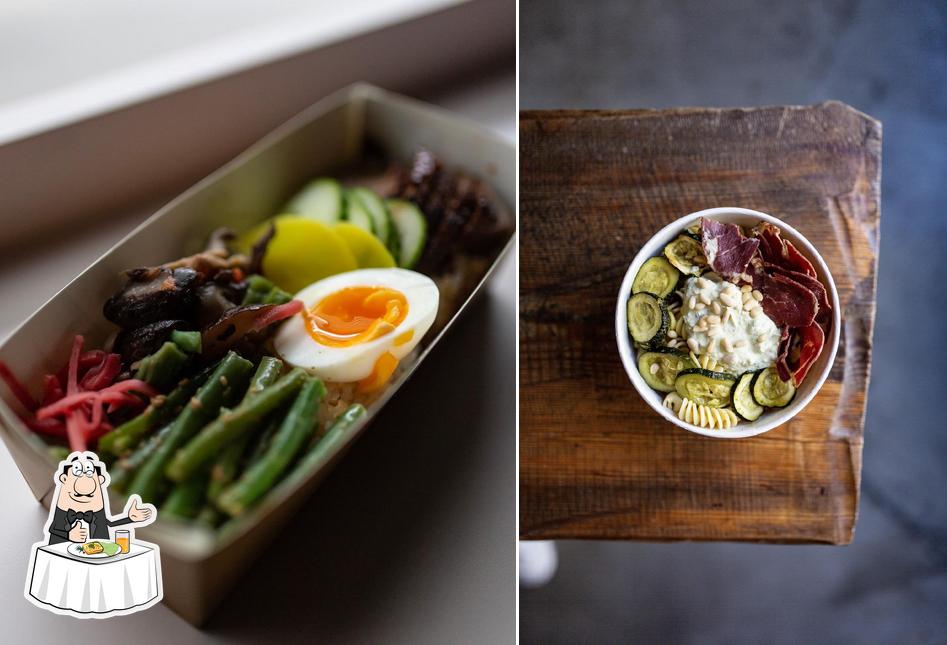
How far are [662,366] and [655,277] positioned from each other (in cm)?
15

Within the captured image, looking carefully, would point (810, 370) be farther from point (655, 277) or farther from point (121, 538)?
point (121, 538)

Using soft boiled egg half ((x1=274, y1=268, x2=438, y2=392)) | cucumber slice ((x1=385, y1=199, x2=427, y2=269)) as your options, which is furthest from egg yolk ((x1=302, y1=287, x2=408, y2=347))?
cucumber slice ((x1=385, y1=199, x2=427, y2=269))

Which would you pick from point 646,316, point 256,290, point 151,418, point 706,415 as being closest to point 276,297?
point 256,290

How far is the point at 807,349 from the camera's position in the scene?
1177 millimetres

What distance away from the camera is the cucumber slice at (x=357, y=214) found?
1287 mm

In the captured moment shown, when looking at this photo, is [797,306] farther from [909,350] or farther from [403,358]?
[909,350]

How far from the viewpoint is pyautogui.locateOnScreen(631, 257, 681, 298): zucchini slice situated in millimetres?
1224

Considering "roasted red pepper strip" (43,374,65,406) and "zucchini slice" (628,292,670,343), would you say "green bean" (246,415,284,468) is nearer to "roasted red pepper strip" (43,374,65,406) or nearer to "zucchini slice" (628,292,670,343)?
"roasted red pepper strip" (43,374,65,406)

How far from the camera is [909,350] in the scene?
Result: 202 centimetres

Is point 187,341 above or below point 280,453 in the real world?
above

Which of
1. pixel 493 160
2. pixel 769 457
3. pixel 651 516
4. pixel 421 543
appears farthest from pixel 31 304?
pixel 769 457

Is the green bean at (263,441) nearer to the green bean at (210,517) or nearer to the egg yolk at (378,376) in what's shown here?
the green bean at (210,517)

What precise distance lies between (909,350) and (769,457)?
944 mm

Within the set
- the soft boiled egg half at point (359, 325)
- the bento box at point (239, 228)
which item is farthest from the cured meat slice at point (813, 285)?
the soft boiled egg half at point (359, 325)
